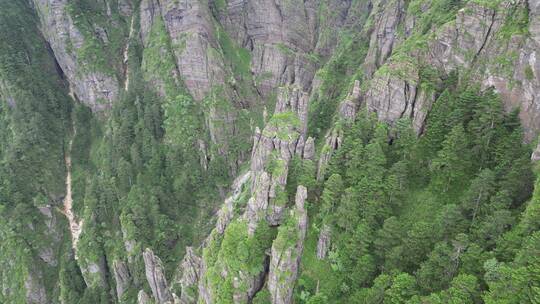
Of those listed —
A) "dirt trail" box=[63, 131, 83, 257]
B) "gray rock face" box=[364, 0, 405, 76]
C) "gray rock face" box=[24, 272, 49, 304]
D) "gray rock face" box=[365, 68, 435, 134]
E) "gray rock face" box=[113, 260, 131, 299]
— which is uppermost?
"gray rock face" box=[364, 0, 405, 76]

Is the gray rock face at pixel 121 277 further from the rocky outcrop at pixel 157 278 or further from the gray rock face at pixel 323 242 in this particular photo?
the gray rock face at pixel 323 242

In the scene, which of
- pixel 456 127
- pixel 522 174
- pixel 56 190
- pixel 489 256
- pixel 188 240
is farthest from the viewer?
pixel 56 190

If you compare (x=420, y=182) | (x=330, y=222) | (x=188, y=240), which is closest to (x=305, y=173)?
(x=330, y=222)

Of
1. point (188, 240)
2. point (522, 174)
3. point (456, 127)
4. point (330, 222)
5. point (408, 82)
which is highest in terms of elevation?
point (408, 82)

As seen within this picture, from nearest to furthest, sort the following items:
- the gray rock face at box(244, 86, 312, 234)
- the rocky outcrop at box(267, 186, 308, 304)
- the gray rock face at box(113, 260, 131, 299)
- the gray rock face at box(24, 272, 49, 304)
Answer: the rocky outcrop at box(267, 186, 308, 304) < the gray rock face at box(244, 86, 312, 234) < the gray rock face at box(113, 260, 131, 299) < the gray rock face at box(24, 272, 49, 304)

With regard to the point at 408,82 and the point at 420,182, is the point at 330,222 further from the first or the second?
the point at 408,82

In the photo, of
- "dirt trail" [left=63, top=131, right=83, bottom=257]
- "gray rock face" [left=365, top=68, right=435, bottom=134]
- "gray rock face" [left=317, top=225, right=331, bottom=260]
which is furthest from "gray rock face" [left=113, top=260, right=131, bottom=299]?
"gray rock face" [left=365, top=68, right=435, bottom=134]

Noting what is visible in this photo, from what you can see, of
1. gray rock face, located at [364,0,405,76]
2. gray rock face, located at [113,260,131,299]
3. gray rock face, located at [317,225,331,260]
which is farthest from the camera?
gray rock face, located at [113,260,131,299]

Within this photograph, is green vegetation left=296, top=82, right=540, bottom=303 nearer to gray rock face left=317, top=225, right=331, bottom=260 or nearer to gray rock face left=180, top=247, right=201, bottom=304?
gray rock face left=317, top=225, right=331, bottom=260
